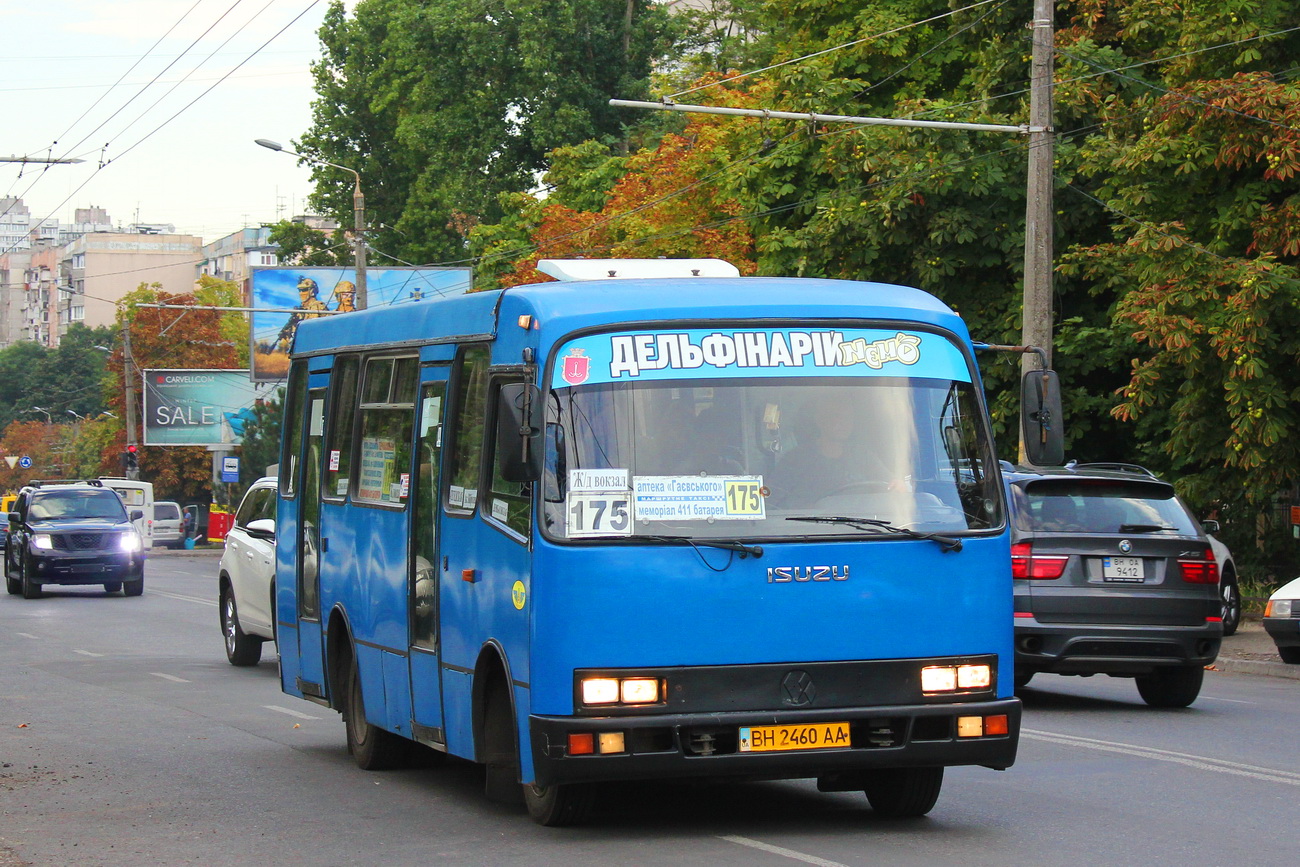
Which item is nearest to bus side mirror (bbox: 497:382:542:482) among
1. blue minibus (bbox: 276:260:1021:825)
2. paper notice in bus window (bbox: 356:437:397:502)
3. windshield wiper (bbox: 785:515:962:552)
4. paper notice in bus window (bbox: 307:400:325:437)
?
blue minibus (bbox: 276:260:1021:825)

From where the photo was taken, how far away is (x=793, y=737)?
8.08 metres

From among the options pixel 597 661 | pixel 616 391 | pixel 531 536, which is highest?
pixel 616 391

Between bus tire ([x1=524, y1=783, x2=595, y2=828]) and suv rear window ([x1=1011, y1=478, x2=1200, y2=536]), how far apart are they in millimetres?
6053

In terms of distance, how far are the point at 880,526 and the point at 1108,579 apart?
A: 19.3ft

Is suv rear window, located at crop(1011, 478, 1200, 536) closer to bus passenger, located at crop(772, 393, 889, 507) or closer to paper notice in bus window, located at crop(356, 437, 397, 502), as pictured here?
paper notice in bus window, located at crop(356, 437, 397, 502)

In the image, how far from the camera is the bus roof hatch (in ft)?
32.9

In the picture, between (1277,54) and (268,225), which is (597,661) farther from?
(268,225)

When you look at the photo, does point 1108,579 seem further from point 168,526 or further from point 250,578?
point 168,526

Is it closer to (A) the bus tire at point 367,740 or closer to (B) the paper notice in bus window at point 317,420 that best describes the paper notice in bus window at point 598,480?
(A) the bus tire at point 367,740

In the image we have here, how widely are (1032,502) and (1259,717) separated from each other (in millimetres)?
2217

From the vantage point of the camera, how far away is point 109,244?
567 feet

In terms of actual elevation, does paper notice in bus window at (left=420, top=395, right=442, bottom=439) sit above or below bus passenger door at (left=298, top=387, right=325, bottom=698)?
above

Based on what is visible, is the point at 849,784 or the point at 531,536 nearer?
the point at 531,536

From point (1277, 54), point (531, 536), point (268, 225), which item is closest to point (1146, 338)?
point (1277, 54)
